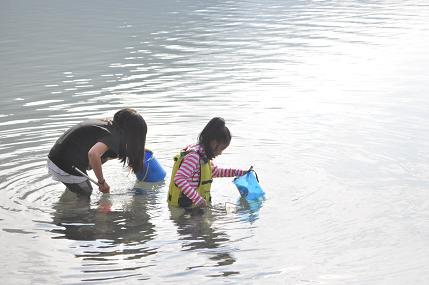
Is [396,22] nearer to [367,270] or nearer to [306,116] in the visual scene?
[306,116]

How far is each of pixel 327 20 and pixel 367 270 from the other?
19.8 metres

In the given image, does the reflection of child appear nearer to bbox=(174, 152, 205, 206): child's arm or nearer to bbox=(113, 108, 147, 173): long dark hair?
bbox=(174, 152, 205, 206): child's arm

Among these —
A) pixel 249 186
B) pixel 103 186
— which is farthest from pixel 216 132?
pixel 103 186

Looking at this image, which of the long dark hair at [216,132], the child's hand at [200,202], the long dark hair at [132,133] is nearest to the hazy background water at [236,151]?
the child's hand at [200,202]

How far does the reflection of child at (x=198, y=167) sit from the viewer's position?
7.52 m

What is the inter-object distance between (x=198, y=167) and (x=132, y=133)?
0.75 metres

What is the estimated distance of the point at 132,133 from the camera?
7.51 metres

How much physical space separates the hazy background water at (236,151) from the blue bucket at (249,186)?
8.3 inches

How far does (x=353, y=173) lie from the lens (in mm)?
9242

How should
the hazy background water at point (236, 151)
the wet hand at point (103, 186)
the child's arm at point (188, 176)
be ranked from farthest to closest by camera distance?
the wet hand at point (103, 186) → the child's arm at point (188, 176) → the hazy background water at point (236, 151)

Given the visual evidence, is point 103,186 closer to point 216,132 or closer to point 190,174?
point 190,174

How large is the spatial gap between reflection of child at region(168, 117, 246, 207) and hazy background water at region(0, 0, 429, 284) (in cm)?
23

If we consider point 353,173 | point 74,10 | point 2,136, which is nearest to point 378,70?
point 353,173

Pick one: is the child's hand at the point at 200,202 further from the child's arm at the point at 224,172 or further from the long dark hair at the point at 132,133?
the long dark hair at the point at 132,133
